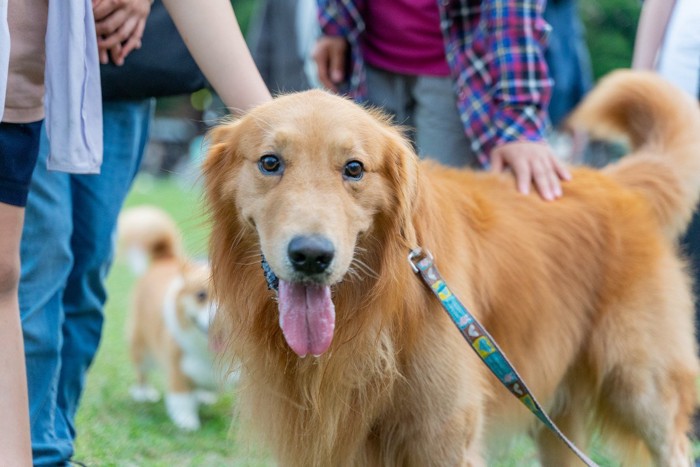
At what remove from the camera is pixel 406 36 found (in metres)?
4.05

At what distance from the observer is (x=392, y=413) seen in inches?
110

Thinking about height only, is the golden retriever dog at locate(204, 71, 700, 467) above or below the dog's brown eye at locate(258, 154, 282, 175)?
below

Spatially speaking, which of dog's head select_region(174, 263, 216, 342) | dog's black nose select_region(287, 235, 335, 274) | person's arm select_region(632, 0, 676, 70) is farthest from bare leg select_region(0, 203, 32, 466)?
person's arm select_region(632, 0, 676, 70)

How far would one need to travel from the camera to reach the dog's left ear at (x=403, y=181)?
8.77 feet

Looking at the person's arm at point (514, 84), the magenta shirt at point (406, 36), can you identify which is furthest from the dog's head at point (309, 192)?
the magenta shirt at point (406, 36)

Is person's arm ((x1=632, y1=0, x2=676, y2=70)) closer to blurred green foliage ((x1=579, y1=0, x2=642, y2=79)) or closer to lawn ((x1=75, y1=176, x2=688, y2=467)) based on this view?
lawn ((x1=75, y1=176, x2=688, y2=467))

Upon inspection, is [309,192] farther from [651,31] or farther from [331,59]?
[651,31]

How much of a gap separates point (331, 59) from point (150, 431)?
2265 mm

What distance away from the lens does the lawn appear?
11.3 ft

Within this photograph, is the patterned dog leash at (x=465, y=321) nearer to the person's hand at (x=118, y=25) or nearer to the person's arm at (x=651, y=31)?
the person's hand at (x=118, y=25)

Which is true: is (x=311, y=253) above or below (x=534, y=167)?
above

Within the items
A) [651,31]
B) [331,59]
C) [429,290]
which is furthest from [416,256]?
[651,31]

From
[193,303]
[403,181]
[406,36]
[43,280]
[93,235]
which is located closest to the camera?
[403,181]

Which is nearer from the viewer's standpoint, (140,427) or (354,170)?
(354,170)
